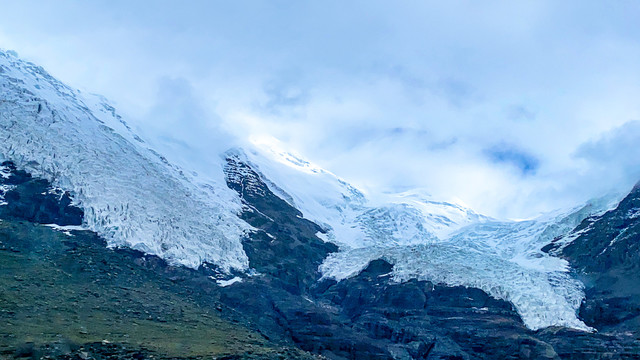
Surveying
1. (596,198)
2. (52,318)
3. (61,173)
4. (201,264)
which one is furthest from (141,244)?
(596,198)

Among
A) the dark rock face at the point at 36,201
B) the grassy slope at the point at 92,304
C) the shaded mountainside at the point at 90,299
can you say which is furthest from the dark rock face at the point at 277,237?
the dark rock face at the point at 36,201

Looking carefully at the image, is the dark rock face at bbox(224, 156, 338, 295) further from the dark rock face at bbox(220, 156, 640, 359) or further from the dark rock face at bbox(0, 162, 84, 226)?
the dark rock face at bbox(0, 162, 84, 226)

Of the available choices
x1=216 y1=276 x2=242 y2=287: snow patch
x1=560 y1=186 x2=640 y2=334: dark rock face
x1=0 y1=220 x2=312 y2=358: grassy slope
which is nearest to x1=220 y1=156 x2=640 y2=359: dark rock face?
x1=216 y1=276 x2=242 y2=287: snow patch

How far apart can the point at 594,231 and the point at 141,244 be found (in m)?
103

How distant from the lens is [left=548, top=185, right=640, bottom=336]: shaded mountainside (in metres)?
121

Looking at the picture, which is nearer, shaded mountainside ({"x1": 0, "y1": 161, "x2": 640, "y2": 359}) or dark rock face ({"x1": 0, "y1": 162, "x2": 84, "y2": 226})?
shaded mountainside ({"x1": 0, "y1": 161, "x2": 640, "y2": 359})

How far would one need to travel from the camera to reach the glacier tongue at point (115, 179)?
398 ft

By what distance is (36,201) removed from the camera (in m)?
116

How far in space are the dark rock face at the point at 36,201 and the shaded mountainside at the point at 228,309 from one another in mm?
222

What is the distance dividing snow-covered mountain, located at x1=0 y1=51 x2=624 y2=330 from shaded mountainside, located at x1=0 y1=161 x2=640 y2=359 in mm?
3316

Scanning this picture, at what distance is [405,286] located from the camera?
444 feet

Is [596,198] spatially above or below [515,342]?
above

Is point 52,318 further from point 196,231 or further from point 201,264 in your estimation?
point 196,231

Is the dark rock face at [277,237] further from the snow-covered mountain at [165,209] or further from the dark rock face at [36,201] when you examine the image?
the dark rock face at [36,201]
